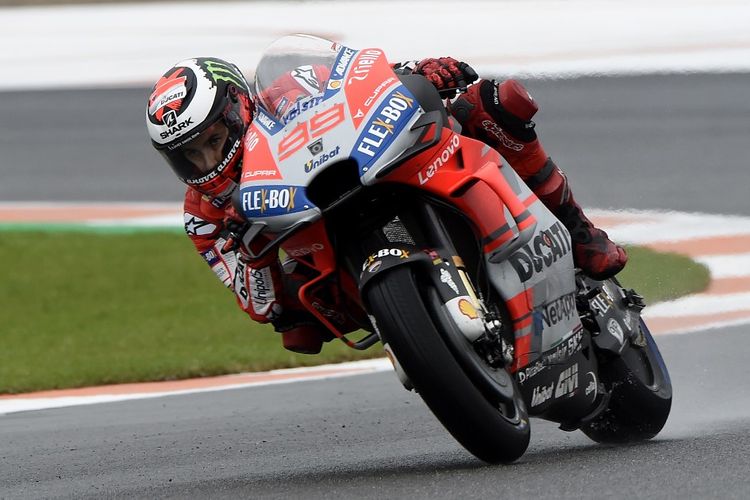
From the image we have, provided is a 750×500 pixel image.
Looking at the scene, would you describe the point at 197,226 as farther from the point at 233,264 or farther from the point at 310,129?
the point at 310,129

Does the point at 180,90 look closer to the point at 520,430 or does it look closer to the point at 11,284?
the point at 520,430

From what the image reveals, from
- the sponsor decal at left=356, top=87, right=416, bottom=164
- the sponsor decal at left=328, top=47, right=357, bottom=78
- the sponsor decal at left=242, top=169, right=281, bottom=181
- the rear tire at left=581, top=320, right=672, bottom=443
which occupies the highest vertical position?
the sponsor decal at left=328, top=47, right=357, bottom=78

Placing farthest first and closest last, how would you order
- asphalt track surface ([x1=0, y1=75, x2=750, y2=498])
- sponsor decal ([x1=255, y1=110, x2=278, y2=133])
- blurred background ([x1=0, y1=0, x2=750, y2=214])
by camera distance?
blurred background ([x1=0, y1=0, x2=750, y2=214]) < sponsor decal ([x1=255, y1=110, x2=278, y2=133]) < asphalt track surface ([x1=0, y1=75, x2=750, y2=498])

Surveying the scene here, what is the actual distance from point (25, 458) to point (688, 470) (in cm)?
269

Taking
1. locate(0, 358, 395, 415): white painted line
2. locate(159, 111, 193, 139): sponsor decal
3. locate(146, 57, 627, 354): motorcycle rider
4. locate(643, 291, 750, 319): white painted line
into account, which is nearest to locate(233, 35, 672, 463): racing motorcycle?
locate(146, 57, 627, 354): motorcycle rider

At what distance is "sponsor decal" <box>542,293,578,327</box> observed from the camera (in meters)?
4.62

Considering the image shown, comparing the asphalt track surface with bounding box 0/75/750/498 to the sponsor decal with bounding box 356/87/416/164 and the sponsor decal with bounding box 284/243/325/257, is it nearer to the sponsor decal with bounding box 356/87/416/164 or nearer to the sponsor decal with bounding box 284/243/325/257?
the sponsor decal with bounding box 284/243/325/257

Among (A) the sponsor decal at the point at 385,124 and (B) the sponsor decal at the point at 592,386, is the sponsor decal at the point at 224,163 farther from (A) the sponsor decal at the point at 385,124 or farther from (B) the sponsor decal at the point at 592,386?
(B) the sponsor decal at the point at 592,386

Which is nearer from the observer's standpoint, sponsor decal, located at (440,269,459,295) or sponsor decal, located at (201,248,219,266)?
sponsor decal, located at (440,269,459,295)

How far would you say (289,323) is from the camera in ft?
16.2

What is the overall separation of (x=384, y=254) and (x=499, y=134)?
0.95 m

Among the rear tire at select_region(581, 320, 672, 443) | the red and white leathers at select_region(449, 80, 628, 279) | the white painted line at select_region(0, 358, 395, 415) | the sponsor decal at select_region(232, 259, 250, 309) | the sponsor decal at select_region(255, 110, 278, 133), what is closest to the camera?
the sponsor decal at select_region(255, 110, 278, 133)

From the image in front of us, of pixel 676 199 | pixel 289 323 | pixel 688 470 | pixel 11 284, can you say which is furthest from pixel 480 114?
pixel 11 284

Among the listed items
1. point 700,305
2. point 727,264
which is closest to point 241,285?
point 700,305
